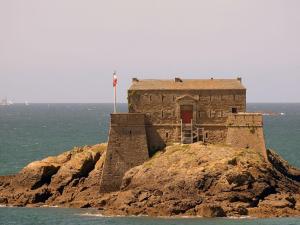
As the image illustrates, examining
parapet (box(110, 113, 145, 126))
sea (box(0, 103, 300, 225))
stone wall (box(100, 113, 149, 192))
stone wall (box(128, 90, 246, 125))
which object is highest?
stone wall (box(128, 90, 246, 125))

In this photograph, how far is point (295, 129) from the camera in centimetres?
16438

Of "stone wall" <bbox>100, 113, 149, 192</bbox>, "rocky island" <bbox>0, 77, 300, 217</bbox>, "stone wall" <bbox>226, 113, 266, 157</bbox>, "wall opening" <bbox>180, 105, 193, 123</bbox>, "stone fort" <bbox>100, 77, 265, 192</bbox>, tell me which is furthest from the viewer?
"wall opening" <bbox>180, 105, 193, 123</bbox>

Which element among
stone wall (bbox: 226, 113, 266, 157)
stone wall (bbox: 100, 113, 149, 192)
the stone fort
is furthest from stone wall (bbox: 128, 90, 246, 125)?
stone wall (bbox: 226, 113, 266, 157)

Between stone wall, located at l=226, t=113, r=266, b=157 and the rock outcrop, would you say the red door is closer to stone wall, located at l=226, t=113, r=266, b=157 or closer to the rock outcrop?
the rock outcrop

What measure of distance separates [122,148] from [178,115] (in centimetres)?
561

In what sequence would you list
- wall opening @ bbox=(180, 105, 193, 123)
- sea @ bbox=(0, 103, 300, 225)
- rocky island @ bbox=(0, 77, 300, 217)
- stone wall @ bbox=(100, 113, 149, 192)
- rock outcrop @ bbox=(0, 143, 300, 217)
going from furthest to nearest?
wall opening @ bbox=(180, 105, 193, 123) → stone wall @ bbox=(100, 113, 149, 192) → rocky island @ bbox=(0, 77, 300, 217) → rock outcrop @ bbox=(0, 143, 300, 217) → sea @ bbox=(0, 103, 300, 225)

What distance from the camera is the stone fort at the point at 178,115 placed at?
73.5m

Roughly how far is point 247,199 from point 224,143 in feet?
30.7

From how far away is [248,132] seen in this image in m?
72.8

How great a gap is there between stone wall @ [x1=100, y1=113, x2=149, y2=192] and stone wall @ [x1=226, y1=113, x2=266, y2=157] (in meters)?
7.34

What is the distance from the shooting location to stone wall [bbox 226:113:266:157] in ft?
237

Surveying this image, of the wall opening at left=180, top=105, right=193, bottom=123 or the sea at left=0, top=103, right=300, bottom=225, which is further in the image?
the wall opening at left=180, top=105, right=193, bottom=123

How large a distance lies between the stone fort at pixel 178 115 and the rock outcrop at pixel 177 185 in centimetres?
206

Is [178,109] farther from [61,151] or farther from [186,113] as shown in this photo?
[61,151]
